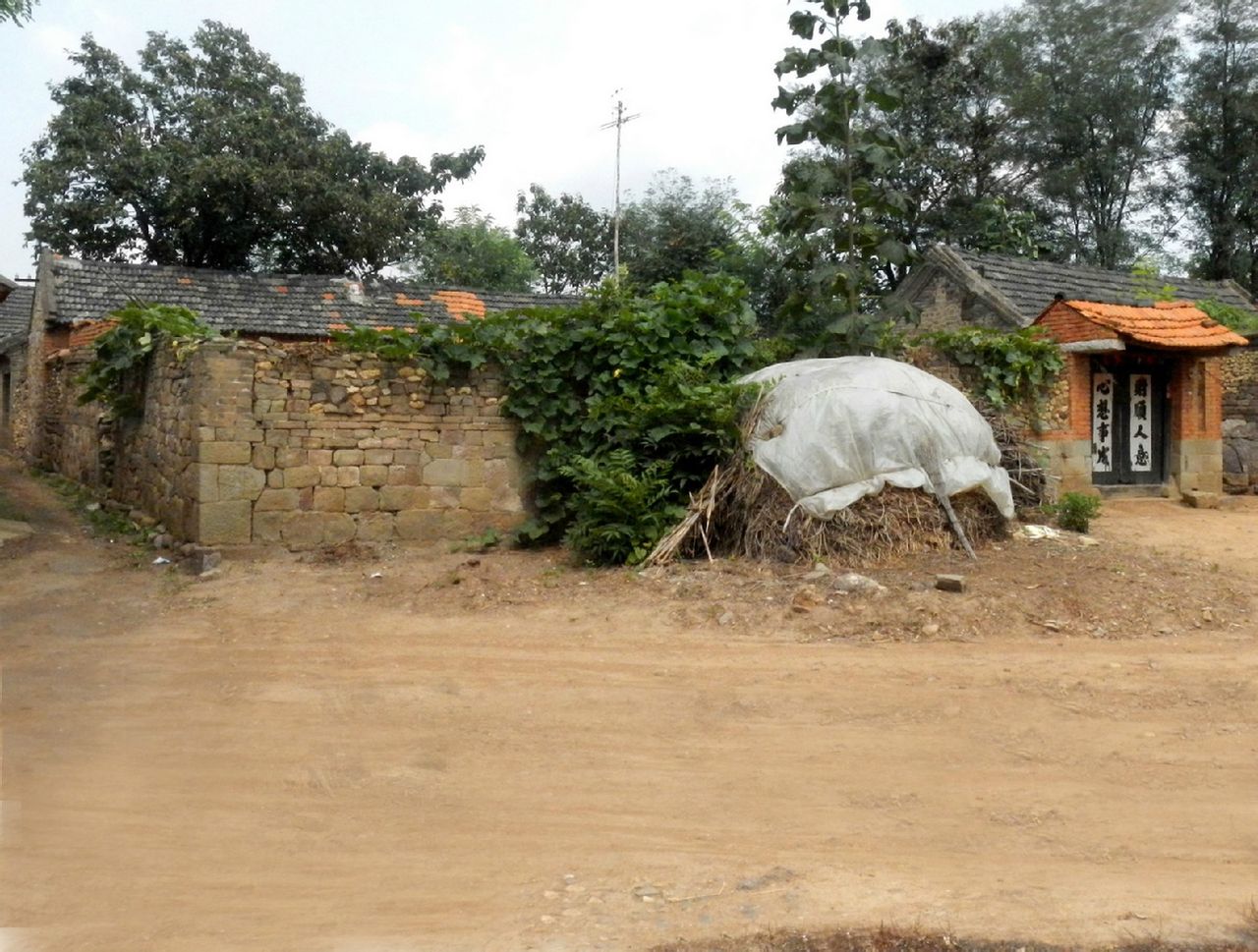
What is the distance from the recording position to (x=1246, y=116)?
2728cm

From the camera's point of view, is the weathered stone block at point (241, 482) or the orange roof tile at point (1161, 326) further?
the orange roof tile at point (1161, 326)

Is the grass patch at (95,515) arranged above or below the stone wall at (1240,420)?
below

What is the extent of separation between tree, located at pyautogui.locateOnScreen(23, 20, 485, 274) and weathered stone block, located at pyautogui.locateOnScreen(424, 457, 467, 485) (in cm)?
1461

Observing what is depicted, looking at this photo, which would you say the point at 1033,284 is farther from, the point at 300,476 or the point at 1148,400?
the point at 300,476

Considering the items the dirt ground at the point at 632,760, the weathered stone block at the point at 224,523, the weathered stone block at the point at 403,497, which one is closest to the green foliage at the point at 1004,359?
the dirt ground at the point at 632,760

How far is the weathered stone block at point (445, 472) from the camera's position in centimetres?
1014

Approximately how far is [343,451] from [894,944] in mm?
7777

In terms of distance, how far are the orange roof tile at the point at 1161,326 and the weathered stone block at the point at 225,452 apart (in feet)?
34.0

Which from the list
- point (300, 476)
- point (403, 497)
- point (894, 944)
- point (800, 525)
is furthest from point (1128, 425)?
point (894, 944)

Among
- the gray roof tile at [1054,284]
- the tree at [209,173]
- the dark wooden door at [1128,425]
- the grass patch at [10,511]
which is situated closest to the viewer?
the grass patch at [10,511]

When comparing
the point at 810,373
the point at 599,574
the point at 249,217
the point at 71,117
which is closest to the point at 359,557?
the point at 599,574

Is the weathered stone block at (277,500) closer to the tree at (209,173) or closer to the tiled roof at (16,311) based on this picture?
the tree at (209,173)

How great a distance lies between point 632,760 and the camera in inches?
184

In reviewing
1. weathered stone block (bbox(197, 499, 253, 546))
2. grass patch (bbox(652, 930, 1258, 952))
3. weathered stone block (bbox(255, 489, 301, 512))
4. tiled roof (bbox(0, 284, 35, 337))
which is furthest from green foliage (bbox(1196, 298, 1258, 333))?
tiled roof (bbox(0, 284, 35, 337))
